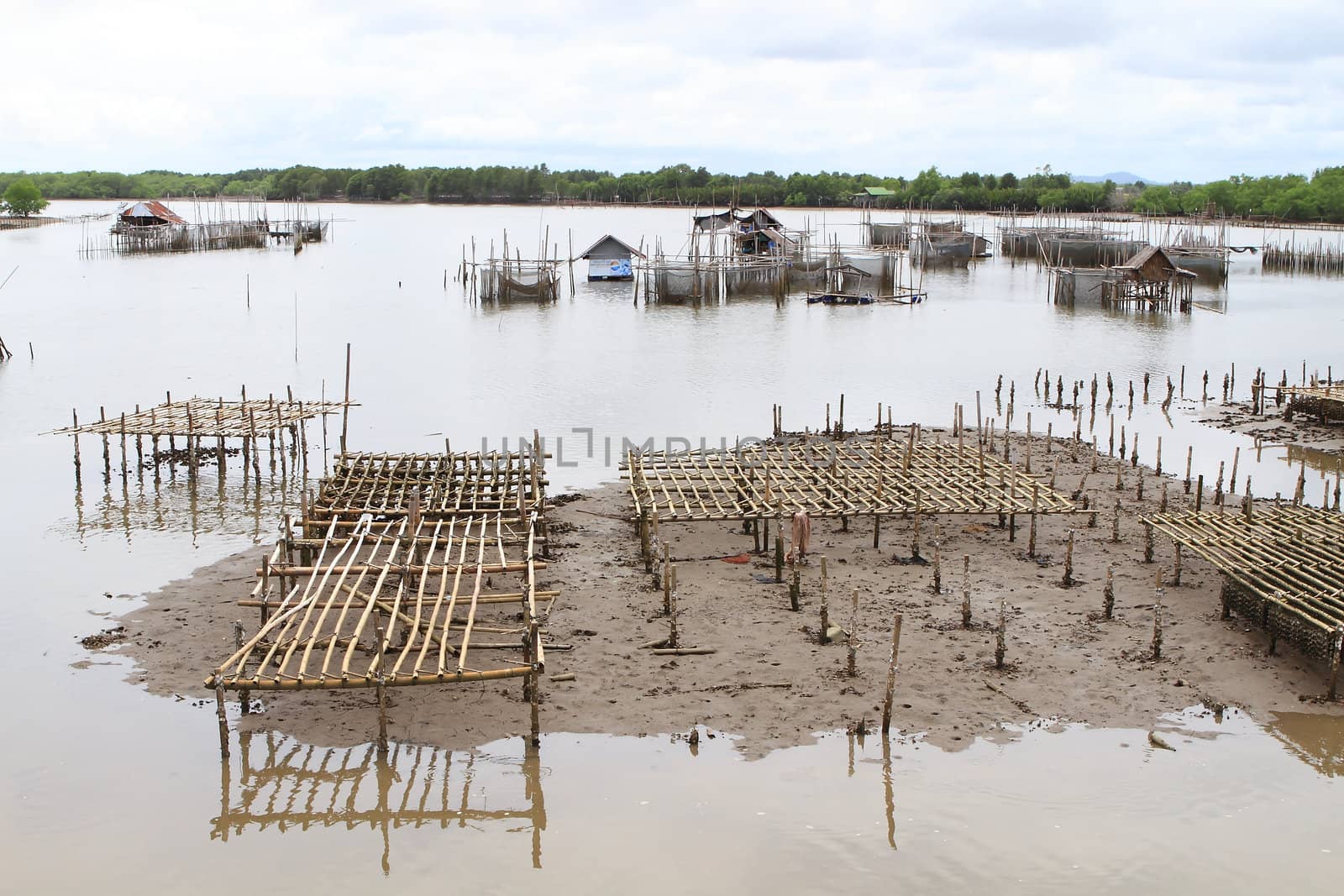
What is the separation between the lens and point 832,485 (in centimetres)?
1303

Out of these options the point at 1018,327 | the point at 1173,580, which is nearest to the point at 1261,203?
the point at 1018,327

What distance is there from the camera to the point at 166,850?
746 centimetres

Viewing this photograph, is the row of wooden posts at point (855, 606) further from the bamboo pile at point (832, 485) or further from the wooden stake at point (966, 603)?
the bamboo pile at point (832, 485)

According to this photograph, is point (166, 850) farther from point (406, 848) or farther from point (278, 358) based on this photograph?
point (278, 358)

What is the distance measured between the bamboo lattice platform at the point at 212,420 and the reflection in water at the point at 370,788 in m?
7.76

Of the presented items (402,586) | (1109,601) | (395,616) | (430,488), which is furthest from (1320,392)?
(395,616)

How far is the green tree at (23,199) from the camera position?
66.2 meters

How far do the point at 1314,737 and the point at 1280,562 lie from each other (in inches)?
86.2

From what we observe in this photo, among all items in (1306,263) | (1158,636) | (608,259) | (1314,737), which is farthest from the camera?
(1306,263)

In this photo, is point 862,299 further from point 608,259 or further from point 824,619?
point 824,619

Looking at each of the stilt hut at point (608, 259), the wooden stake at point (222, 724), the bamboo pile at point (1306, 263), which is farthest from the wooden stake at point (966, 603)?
the bamboo pile at point (1306, 263)

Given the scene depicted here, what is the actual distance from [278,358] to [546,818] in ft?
67.8

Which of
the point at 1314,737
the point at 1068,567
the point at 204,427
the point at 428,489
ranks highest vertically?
the point at 204,427

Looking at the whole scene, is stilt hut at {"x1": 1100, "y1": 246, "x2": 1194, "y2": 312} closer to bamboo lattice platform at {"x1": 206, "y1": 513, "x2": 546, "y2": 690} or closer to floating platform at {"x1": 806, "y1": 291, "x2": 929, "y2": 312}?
floating platform at {"x1": 806, "y1": 291, "x2": 929, "y2": 312}
